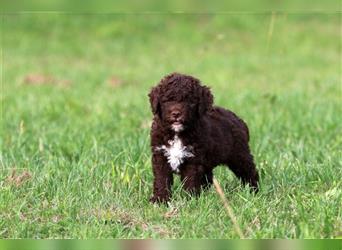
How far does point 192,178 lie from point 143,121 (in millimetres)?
4101

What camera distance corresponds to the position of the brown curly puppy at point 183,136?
507 centimetres

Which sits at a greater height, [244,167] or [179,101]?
[179,101]

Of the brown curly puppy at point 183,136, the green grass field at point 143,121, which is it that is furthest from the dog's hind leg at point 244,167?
the brown curly puppy at point 183,136

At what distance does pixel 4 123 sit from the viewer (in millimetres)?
9398

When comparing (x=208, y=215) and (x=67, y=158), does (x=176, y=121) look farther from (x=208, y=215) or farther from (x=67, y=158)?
(x=67, y=158)

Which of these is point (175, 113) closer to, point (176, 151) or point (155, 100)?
point (155, 100)

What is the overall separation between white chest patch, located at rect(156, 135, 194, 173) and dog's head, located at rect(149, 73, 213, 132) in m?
0.11

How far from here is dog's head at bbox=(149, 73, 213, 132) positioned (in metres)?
5.02

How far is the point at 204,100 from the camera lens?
523cm

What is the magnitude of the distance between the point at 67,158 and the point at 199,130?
2.22 metres

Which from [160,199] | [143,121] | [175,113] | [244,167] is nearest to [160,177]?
[160,199]

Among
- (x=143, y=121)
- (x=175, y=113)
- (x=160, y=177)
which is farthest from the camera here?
(x=143, y=121)

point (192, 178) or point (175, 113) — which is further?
point (192, 178)

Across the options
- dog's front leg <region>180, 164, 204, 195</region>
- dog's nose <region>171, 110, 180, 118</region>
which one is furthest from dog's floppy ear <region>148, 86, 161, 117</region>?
dog's front leg <region>180, 164, 204, 195</region>
